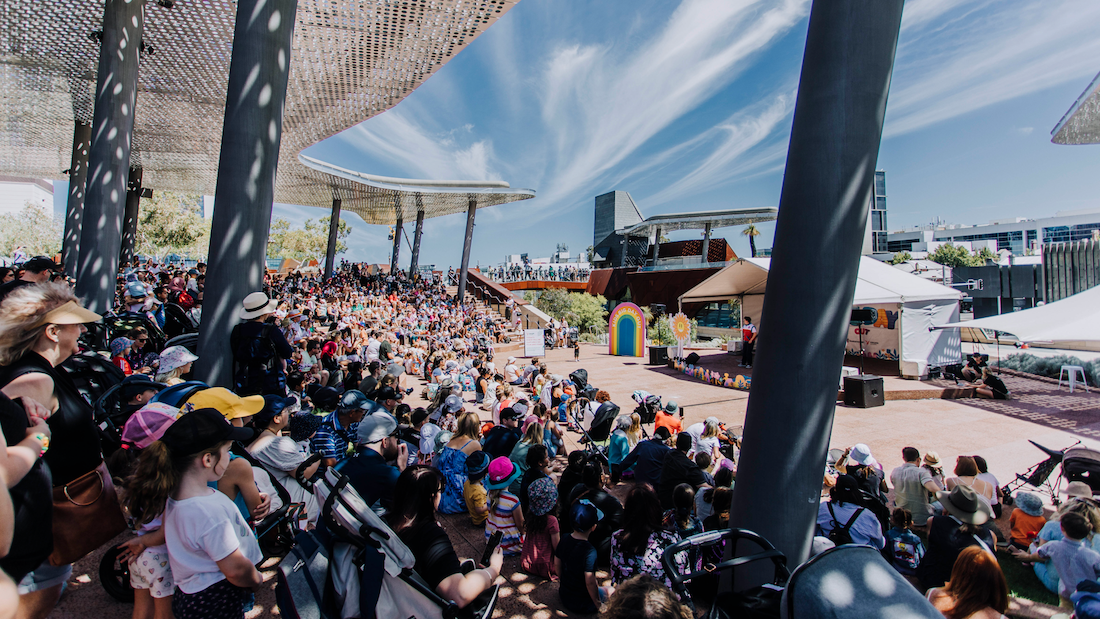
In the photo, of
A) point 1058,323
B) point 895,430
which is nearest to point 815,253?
point 895,430

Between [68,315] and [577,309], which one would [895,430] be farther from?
[577,309]

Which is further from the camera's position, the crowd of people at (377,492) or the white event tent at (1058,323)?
the white event tent at (1058,323)

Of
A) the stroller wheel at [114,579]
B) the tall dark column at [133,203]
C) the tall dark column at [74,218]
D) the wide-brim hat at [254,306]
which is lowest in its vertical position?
the stroller wheel at [114,579]

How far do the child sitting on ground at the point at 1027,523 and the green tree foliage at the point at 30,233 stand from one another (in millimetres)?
71020

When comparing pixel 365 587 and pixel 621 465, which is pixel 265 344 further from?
pixel 621 465

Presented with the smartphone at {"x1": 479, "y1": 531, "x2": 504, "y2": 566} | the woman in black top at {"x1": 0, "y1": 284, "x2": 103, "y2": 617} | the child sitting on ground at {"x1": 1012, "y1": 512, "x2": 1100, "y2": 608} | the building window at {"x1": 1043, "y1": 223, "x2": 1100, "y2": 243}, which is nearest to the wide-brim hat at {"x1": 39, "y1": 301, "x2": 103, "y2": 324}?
the woman in black top at {"x1": 0, "y1": 284, "x2": 103, "y2": 617}

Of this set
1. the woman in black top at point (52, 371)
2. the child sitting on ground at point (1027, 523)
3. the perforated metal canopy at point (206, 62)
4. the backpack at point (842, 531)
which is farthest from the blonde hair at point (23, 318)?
the perforated metal canopy at point (206, 62)

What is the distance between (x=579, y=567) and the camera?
11.0 ft

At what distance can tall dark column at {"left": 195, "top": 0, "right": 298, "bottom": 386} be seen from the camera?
507 cm

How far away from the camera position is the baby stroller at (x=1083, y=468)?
4891 millimetres

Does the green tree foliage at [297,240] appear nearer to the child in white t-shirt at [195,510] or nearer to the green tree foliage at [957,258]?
the child in white t-shirt at [195,510]

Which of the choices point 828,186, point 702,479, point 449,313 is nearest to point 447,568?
point 828,186

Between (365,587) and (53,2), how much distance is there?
16.2 metres

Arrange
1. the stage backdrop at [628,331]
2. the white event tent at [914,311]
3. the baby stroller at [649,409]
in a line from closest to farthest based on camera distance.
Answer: the baby stroller at [649,409]
the white event tent at [914,311]
the stage backdrop at [628,331]
